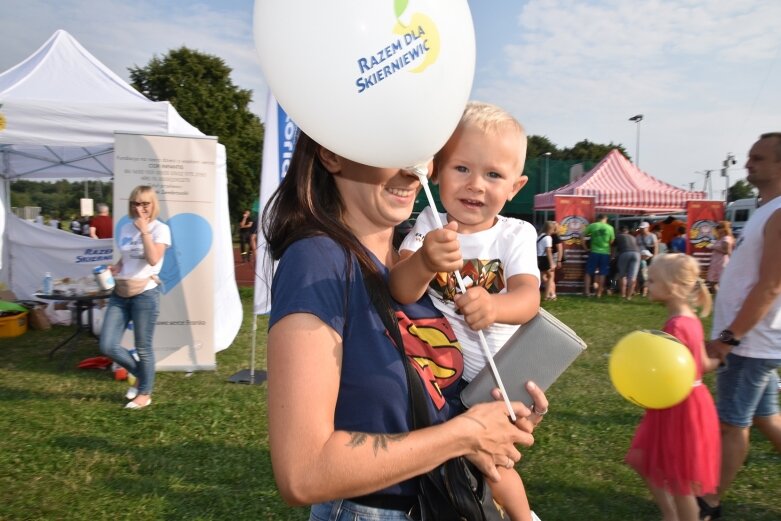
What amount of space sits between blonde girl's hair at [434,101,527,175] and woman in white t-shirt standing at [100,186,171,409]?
13.6 ft

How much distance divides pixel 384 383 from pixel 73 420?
15.5 feet

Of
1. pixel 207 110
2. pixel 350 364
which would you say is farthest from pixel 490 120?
pixel 207 110

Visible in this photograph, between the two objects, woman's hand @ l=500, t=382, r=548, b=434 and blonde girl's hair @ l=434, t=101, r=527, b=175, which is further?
blonde girl's hair @ l=434, t=101, r=527, b=175

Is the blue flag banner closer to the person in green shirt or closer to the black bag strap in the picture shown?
the black bag strap

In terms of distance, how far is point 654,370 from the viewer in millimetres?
2316

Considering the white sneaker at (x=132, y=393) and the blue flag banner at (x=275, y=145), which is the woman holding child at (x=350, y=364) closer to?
the blue flag banner at (x=275, y=145)

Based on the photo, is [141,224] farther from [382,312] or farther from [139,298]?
[382,312]

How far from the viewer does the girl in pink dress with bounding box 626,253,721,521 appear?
277 cm

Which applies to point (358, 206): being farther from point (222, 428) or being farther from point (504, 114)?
point (222, 428)

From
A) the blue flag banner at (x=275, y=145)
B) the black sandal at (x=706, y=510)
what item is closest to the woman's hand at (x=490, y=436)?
the black sandal at (x=706, y=510)

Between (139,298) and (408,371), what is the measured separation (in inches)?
181

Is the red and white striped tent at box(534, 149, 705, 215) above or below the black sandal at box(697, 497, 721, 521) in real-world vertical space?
above

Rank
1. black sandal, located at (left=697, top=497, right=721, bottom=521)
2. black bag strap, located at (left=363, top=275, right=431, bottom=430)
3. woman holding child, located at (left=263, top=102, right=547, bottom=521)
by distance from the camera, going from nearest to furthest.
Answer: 1. woman holding child, located at (left=263, top=102, right=547, bottom=521)
2. black bag strap, located at (left=363, top=275, right=431, bottom=430)
3. black sandal, located at (left=697, top=497, right=721, bottom=521)

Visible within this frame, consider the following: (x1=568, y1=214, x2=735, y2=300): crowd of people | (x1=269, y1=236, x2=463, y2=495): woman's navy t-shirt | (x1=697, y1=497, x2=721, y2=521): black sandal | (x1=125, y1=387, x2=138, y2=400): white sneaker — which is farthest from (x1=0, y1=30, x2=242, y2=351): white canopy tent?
(x1=568, y1=214, x2=735, y2=300): crowd of people
